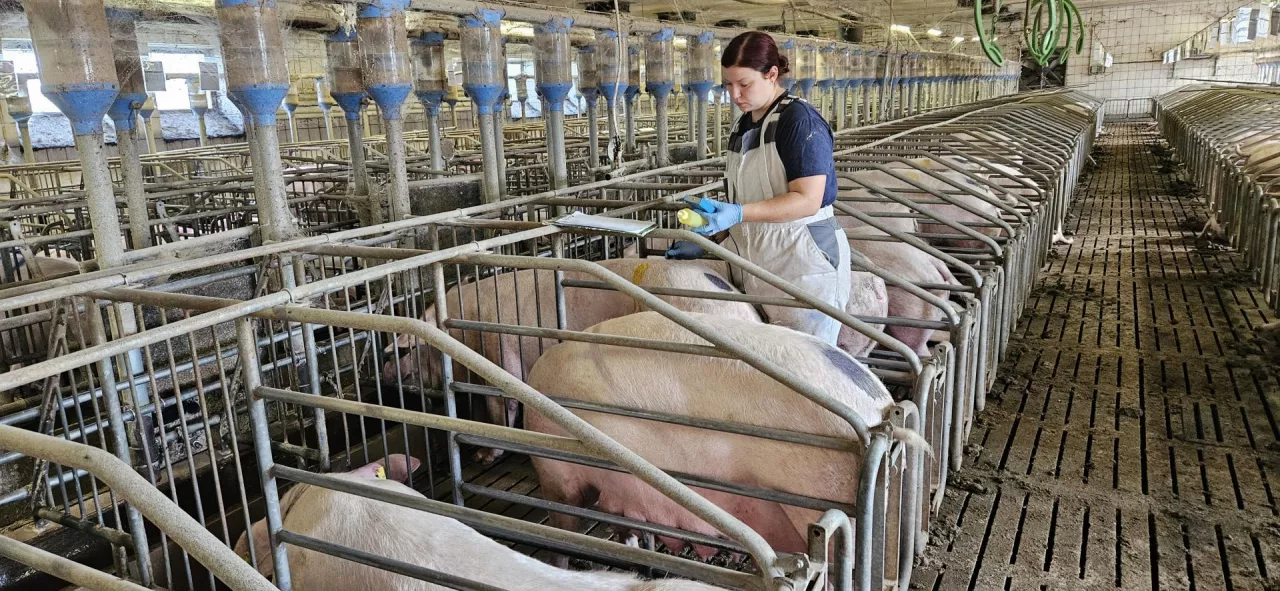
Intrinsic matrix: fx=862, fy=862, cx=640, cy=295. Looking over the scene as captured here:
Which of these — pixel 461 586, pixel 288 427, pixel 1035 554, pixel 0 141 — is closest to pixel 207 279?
pixel 288 427

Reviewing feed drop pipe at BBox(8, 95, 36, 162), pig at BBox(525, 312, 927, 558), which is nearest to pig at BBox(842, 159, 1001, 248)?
pig at BBox(525, 312, 927, 558)

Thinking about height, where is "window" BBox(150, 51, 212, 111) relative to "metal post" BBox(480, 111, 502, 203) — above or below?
above

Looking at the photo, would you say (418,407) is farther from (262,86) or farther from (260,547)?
(260,547)

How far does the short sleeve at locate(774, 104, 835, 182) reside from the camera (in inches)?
126

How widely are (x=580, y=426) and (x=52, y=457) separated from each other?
83 centimetres

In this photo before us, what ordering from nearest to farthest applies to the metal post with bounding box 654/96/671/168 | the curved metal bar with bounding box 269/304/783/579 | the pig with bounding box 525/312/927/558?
the curved metal bar with bounding box 269/304/783/579
the pig with bounding box 525/312/927/558
the metal post with bounding box 654/96/671/168

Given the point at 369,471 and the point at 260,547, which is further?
the point at 369,471

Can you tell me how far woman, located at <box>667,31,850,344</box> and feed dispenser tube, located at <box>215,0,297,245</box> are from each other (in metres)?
1.81

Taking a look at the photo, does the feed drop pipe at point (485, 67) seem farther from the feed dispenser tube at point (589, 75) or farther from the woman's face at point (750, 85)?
the woman's face at point (750, 85)

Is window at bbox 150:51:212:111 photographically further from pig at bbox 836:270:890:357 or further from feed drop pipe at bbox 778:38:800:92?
pig at bbox 836:270:890:357

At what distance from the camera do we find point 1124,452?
13.8 feet

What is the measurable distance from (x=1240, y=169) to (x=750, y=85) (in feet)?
27.3

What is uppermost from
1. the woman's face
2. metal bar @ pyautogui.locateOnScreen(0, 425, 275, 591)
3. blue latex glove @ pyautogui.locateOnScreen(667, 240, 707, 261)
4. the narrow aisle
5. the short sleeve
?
the woman's face

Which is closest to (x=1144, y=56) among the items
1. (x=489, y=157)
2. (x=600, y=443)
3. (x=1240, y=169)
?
(x=1240, y=169)
